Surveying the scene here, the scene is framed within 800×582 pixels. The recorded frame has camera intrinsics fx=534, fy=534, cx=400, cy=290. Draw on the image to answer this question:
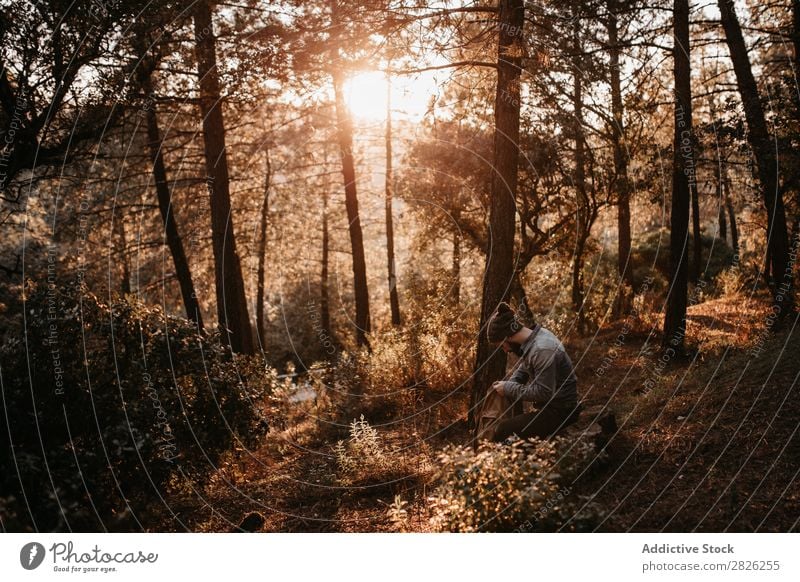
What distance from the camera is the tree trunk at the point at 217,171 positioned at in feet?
31.3

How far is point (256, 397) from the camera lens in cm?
721

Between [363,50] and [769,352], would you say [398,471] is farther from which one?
[363,50]

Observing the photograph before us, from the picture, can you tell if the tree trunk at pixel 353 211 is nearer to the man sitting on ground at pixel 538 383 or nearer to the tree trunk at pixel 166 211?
the tree trunk at pixel 166 211

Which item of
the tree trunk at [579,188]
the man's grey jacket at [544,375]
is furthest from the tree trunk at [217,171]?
the tree trunk at [579,188]

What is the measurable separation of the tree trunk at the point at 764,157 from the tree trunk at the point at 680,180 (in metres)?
0.77

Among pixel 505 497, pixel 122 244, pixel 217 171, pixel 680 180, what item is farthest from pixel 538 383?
pixel 122 244

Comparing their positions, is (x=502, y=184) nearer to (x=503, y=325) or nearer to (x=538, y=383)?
(x=503, y=325)

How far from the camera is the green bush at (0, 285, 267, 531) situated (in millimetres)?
4797

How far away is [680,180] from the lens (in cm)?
901

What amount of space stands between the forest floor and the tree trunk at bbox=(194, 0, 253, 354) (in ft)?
10.0

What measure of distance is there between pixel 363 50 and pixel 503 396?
502 centimetres

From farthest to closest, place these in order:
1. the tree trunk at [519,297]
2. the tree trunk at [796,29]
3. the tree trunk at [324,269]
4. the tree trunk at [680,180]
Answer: the tree trunk at [324,269]
the tree trunk at [519,297]
the tree trunk at [680,180]
the tree trunk at [796,29]

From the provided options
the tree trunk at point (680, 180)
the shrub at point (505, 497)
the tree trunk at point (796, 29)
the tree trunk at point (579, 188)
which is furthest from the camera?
the tree trunk at point (579, 188)
